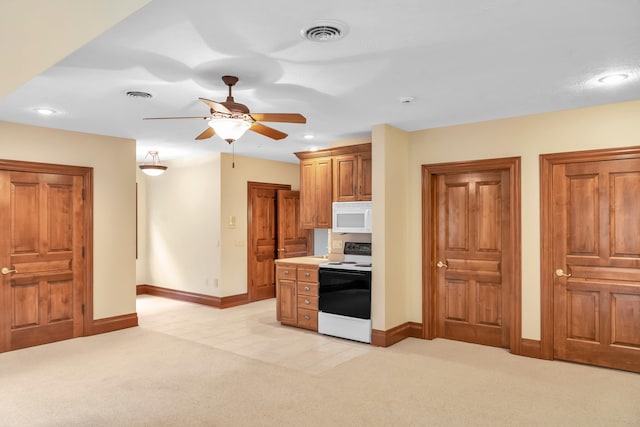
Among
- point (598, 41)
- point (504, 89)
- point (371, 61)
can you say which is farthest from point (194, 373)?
point (598, 41)

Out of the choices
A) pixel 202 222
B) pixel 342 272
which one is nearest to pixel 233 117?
pixel 342 272

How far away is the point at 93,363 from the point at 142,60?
9.85 feet

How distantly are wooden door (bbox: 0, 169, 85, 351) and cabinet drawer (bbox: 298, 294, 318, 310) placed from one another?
2.66 m

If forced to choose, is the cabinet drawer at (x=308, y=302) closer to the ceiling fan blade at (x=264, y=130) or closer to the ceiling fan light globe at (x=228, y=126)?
the ceiling fan blade at (x=264, y=130)

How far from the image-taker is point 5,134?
4.61 m

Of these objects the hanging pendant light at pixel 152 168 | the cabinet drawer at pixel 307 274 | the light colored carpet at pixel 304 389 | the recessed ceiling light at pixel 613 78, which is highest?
the recessed ceiling light at pixel 613 78

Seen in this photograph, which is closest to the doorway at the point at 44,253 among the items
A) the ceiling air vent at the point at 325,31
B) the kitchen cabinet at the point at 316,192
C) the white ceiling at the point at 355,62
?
the white ceiling at the point at 355,62

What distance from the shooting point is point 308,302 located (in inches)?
212

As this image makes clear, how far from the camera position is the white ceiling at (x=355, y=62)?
2.24 meters

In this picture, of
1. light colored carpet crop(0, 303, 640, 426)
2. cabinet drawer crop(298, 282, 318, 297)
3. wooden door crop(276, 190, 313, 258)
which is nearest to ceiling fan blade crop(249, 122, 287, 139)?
light colored carpet crop(0, 303, 640, 426)

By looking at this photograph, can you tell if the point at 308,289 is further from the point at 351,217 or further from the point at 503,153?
the point at 503,153

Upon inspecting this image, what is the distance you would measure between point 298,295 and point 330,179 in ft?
5.15

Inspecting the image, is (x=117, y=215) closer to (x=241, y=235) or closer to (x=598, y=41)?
(x=241, y=235)

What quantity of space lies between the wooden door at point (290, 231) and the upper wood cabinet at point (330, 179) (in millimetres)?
1934
